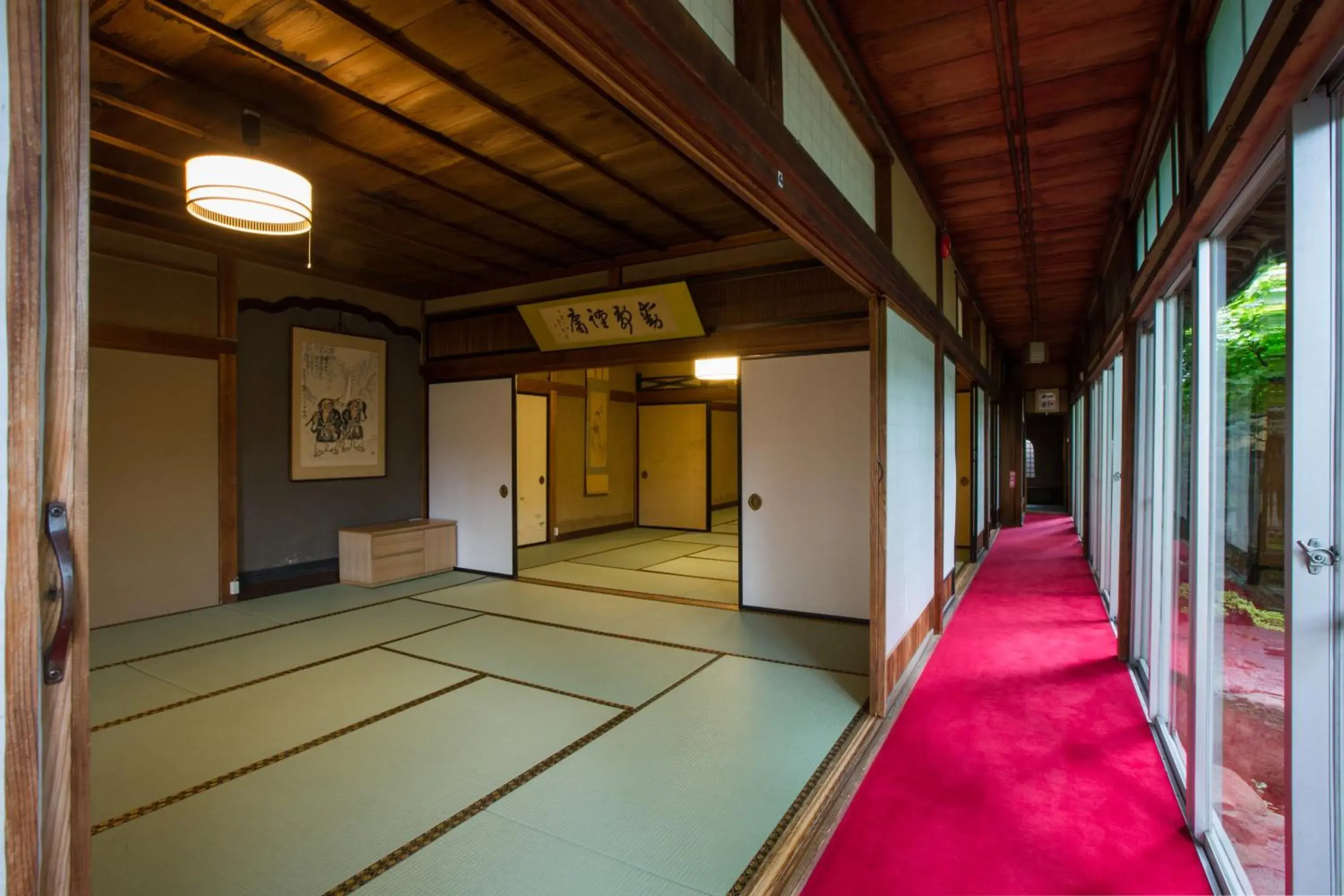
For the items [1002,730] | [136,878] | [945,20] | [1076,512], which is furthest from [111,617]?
[1076,512]

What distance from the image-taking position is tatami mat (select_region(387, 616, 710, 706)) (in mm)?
3404

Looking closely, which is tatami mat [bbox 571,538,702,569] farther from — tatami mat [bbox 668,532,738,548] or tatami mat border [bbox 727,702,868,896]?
tatami mat border [bbox 727,702,868,896]

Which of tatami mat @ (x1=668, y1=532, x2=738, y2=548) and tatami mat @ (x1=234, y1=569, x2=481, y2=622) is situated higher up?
tatami mat @ (x1=234, y1=569, x2=481, y2=622)

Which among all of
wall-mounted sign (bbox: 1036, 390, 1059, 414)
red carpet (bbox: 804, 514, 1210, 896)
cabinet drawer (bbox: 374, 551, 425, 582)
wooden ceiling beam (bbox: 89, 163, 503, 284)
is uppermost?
wooden ceiling beam (bbox: 89, 163, 503, 284)

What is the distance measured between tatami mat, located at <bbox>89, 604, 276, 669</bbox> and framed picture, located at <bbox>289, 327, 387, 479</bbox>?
52.1 inches

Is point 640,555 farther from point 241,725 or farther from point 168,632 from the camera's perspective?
point 241,725

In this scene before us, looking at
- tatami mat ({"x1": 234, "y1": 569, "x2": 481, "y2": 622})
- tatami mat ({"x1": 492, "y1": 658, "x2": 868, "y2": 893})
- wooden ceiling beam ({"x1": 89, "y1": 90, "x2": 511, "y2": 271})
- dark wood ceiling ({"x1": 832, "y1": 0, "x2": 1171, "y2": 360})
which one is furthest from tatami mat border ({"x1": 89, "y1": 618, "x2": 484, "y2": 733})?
dark wood ceiling ({"x1": 832, "y1": 0, "x2": 1171, "y2": 360})

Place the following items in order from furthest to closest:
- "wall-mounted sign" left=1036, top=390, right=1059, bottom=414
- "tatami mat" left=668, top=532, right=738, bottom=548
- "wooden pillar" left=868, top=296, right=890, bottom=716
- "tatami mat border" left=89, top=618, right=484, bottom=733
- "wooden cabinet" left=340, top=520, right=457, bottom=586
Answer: "wall-mounted sign" left=1036, top=390, right=1059, bottom=414 → "tatami mat" left=668, top=532, right=738, bottom=548 → "wooden cabinet" left=340, top=520, right=457, bottom=586 → "wooden pillar" left=868, top=296, right=890, bottom=716 → "tatami mat border" left=89, top=618, right=484, bottom=733

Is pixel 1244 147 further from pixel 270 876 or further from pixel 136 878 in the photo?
pixel 136 878

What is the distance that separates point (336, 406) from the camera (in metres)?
5.84

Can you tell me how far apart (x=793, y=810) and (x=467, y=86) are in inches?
129

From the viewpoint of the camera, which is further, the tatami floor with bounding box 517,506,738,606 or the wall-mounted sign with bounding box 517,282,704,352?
the tatami floor with bounding box 517,506,738,606

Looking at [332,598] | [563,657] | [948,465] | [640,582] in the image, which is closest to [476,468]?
[332,598]

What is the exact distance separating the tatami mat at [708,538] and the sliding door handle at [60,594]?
7697mm
